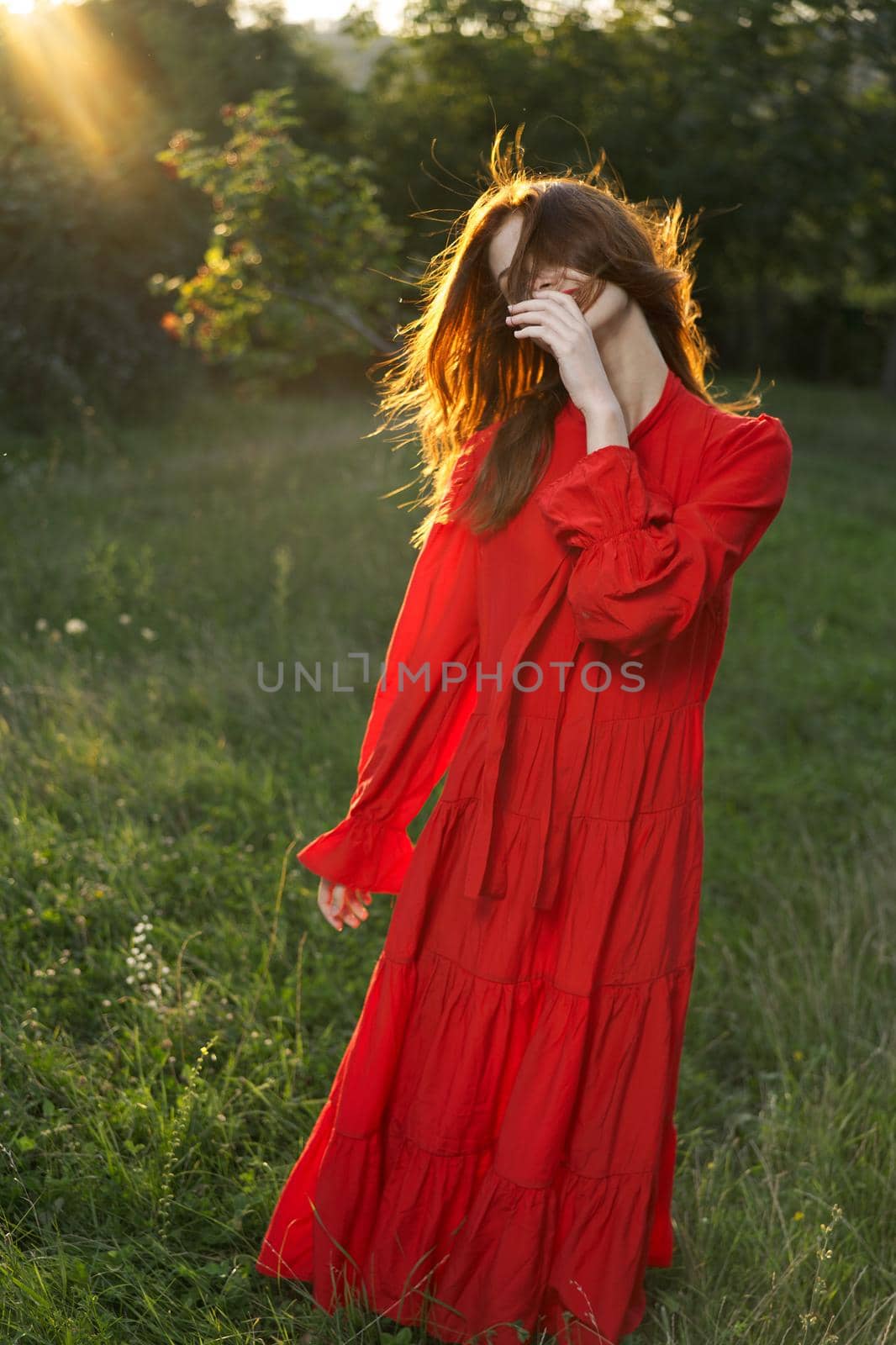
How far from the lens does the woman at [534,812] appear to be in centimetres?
168

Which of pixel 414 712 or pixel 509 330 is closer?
pixel 509 330

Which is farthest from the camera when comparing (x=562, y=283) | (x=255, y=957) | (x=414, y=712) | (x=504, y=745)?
(x=255, y=957)

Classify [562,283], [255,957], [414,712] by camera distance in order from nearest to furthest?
[562,283] → [414,712] → [255,957]

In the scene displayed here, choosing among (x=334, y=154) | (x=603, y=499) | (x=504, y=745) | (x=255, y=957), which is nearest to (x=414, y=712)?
(x=504, y=745)

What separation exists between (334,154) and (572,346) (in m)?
13.7

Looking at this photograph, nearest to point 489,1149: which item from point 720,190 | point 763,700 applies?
point 763,700

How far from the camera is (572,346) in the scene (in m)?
1.61

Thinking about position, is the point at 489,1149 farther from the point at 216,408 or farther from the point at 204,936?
the point at 216,408

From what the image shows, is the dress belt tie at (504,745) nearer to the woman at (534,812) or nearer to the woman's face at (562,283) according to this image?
the woman at (534,812)

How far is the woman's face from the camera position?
168 centimetres

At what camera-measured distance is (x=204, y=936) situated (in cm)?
307

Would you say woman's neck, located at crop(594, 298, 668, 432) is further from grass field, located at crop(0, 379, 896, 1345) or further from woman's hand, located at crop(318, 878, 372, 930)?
grass field, located at crop(0, 379, 896, 1345)

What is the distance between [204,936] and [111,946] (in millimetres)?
245

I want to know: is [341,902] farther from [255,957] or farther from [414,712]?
[255,957]
